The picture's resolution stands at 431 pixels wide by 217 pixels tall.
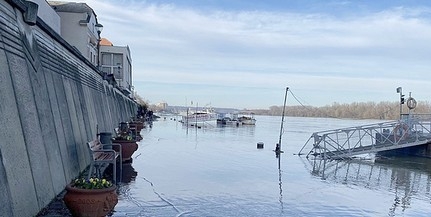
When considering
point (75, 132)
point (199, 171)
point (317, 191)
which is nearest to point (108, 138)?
point (75, 132)

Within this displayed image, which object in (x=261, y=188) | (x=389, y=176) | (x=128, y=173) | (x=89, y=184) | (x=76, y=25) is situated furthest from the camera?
(x=76, y=25)

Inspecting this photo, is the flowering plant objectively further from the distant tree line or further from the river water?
the distant tree line

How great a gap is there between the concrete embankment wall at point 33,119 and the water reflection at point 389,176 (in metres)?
5.91

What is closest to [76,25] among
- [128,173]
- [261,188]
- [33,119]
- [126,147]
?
[126,147]

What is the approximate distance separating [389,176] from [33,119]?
11635mm

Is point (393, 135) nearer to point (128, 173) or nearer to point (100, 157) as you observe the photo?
point (128, 173)

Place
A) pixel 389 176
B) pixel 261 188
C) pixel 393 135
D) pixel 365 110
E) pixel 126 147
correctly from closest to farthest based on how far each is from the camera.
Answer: pixel 261 188, pixel 126 147, pixel 389 176, pixel 393 135, pixel 365 110

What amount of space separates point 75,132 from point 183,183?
263cm

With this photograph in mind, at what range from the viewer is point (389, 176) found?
45.7 feet

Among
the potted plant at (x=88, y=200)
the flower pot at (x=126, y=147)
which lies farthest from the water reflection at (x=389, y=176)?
the flower pot at (x=126, y=147)

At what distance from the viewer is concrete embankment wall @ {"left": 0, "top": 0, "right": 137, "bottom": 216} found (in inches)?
180

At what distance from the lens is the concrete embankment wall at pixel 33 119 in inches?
180

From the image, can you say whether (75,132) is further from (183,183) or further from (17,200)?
(17,200)

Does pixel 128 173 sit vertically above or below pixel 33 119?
below
